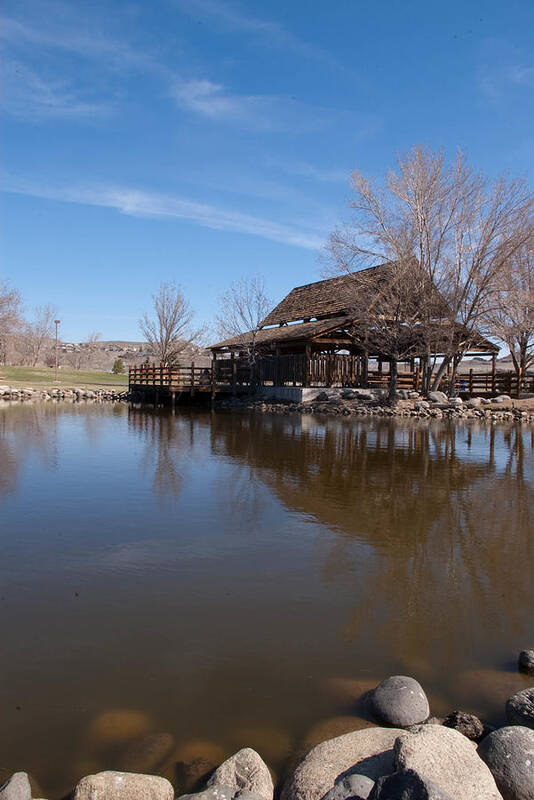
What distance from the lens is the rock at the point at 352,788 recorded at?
9.05ft

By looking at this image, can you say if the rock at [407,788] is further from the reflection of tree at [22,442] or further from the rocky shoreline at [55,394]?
the rocky shoreline at [55,394]

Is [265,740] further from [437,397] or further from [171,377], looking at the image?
[171,377]

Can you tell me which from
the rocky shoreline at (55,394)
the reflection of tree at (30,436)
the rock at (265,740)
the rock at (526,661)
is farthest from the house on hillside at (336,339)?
the rock at (265,740)

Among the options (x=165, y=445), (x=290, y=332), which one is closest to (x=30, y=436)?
(x=165, y=445)

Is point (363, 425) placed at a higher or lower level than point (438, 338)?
lower

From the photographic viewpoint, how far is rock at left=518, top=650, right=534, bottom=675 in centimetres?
414

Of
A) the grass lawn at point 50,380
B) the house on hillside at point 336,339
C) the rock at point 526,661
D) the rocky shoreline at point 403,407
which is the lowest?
the rock at point 526,661

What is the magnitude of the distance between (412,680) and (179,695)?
151cm

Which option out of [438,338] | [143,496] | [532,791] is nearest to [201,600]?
[532,791]

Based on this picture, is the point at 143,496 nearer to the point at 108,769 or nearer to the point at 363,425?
the point at 108,769

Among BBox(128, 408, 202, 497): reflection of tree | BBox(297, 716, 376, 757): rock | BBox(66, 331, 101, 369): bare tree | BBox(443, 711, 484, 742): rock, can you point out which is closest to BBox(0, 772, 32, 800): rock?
BBox(297, 716, 376, 757): rock

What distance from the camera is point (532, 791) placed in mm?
2867

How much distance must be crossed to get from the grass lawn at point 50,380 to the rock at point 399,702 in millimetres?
40630

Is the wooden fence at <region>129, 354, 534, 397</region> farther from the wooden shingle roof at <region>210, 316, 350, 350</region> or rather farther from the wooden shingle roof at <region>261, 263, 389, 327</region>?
the wooden shingle roof at <region>261, 263, 389, 327</region>
